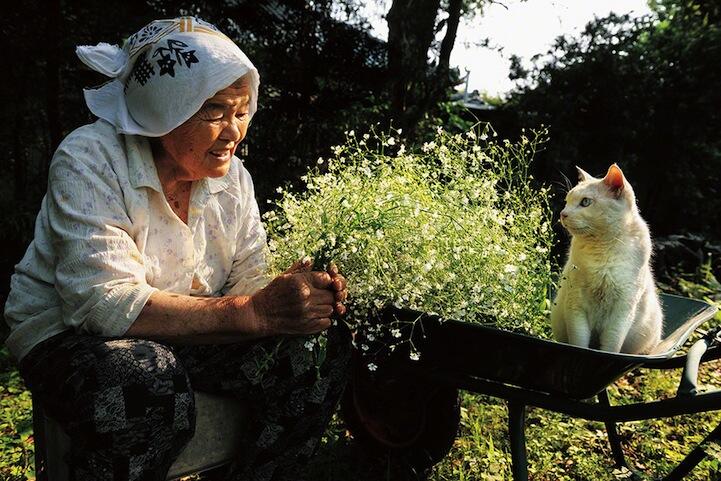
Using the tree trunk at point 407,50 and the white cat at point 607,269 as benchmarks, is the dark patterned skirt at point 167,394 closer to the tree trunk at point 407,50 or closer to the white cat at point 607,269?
the white cat at point 607,269

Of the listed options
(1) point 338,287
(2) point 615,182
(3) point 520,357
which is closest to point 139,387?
(1) point 338,287

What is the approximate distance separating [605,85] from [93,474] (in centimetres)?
699

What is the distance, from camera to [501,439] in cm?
307

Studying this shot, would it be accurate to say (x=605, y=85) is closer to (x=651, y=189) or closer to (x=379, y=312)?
(x=651, y=189)

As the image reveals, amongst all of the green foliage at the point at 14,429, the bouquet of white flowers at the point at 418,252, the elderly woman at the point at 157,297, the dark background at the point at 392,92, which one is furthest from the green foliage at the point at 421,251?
the dark background at the point at 392,92

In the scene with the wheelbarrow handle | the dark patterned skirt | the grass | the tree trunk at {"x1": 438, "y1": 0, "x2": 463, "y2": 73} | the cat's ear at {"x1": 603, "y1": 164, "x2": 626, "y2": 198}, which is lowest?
the grass

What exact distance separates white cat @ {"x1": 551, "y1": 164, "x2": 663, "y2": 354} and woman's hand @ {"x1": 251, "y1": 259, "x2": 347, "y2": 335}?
75 centimetres

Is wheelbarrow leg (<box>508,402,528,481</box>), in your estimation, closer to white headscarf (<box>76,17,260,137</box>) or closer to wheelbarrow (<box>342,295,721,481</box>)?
wheelbarrow (<box>342,295,721,481</box>)

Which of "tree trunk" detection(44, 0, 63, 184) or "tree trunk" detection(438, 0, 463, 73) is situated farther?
"tree trunk" detection(438, 0, 463, 73)

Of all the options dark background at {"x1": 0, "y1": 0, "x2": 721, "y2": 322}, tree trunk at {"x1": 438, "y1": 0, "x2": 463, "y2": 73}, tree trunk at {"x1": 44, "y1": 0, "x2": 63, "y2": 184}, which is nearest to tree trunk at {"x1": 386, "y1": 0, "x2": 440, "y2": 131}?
dark background at {"x1": 0, "y1": 0, "x2": 721, "y2": 322}

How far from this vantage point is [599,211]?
1.88 metres

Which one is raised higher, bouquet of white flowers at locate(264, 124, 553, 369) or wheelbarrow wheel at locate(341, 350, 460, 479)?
bouquet of white flowers at locate(264, 124, 553, 369)

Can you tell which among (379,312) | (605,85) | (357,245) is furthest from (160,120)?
(605,85)

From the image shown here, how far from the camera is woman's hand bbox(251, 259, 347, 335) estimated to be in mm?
1768
